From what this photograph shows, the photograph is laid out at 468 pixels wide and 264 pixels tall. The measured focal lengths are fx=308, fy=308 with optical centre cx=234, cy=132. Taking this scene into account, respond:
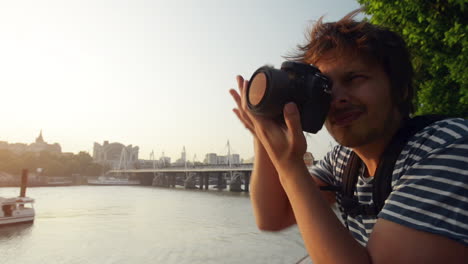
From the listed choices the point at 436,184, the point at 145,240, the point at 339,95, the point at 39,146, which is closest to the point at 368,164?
the point at 339,95

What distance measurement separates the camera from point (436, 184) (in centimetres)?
75

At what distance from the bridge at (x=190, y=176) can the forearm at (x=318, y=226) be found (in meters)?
54.7

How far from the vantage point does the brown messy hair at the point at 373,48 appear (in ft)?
3.71

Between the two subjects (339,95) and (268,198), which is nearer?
(339,95)

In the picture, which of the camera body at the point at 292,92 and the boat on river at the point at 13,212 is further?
the boat on river at the point at 13,212

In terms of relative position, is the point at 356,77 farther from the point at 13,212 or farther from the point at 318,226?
the point at 13,212

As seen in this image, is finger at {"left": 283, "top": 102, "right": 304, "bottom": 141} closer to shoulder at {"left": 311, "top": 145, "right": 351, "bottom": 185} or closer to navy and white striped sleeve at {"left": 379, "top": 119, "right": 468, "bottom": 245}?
navy and white striped sleeve at {"left": 379, "top": 119, "right": 468, "bottom": 245}


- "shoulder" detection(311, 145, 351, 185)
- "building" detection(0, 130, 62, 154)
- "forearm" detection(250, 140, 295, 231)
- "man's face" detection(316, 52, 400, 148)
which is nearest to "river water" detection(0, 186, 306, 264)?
"shoulder" detection(311, 145, 351, 185)

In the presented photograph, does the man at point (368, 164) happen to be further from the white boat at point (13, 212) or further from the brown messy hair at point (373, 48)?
the white boat at point (13, 212)

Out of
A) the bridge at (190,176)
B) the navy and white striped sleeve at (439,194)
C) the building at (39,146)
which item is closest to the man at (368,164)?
the navy and white striped sleeve at (439,194)

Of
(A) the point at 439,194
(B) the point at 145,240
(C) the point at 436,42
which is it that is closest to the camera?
(A) the point at 439,194

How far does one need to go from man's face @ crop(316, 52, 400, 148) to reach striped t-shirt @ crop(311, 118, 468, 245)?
0.54ft

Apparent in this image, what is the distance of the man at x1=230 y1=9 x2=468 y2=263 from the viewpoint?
0.74 m

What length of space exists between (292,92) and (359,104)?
261 mm
